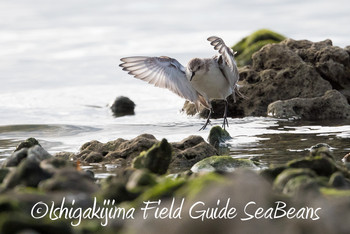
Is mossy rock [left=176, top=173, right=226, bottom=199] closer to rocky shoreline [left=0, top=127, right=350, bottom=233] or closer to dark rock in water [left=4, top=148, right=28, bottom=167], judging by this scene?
rocky shoreline [left=0, top=127, right=350, bottom=233]

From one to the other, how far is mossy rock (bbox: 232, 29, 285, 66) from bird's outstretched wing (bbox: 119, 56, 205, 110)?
13.5 meters

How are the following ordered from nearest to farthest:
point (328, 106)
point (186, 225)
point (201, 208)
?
1. point (186, 225)
2. point (201, 208)
3. point (328, 106)

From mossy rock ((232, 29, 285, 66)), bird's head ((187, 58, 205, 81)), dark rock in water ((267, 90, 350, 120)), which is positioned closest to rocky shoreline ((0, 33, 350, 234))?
bird's head ((187, 58, 205, 81))

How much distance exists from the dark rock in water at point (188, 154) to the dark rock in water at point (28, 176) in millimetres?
4010

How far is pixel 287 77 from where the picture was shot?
65.8ft

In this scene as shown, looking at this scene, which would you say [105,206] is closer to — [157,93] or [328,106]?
[328,106]

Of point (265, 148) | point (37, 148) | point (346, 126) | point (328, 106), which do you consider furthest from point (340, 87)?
point (37, 148)

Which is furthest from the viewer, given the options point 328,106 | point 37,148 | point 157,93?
point 157,93

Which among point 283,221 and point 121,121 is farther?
point 121,121

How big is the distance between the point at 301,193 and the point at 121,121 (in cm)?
1413

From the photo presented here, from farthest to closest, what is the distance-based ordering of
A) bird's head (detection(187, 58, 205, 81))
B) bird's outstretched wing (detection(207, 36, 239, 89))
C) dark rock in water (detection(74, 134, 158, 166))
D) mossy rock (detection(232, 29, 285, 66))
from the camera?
1. mossy rock (detection(232, 29, 285, 66))
2. bird's head (detection(187, 58, 205, 81))
3. dark rock in water (detection(74, 134, 158, 166))
4. bird's outstretched wing (detection(207, 36, 239, 89))

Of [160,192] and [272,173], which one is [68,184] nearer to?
[160,192]

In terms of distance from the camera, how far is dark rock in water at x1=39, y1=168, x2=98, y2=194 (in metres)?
6.64

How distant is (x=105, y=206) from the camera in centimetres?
648
